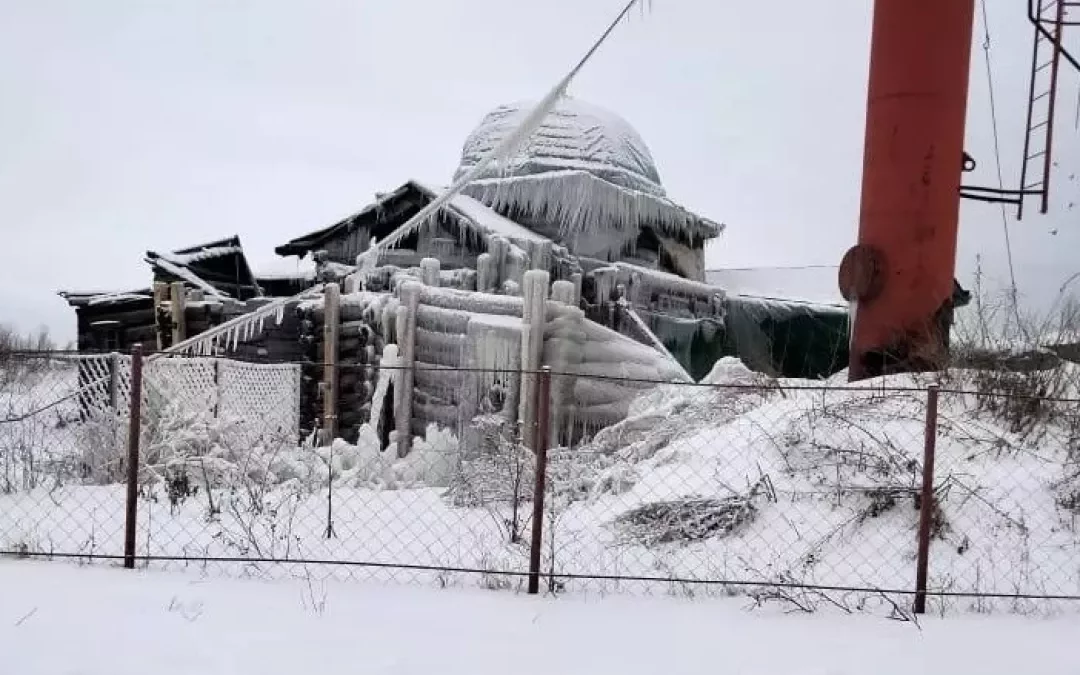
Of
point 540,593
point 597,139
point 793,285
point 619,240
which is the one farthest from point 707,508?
point 793,285

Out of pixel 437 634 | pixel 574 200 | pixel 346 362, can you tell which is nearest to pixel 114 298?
pixel 346 362

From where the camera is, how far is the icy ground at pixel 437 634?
368 centimetres

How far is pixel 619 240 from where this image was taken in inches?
711

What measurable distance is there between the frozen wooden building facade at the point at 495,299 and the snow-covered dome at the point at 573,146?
4cm

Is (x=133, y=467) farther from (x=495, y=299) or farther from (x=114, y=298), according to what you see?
(x=114, y=298)

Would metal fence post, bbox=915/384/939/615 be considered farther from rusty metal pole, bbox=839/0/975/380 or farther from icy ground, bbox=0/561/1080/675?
rusty metal pole, bbox=839/0/975/380

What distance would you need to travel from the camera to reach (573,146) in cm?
1867

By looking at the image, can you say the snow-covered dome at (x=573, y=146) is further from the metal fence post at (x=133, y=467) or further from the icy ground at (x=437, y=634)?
the icy ground at (x=437, y=634)

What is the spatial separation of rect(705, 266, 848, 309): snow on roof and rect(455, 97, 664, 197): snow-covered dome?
5144 mm

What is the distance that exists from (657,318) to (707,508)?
11176 millimetres

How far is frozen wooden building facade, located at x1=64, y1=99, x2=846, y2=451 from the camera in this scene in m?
10.9

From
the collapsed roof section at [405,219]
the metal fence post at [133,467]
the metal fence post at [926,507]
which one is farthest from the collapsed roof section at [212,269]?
the metal fence post at [926,507]

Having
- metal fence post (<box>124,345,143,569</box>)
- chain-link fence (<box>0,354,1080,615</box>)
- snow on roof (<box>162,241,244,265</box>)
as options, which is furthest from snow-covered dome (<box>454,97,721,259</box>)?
metal fence post (<box>124,345,143,569</box>)

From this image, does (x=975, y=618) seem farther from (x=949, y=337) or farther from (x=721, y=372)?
(x=721, y=372)
